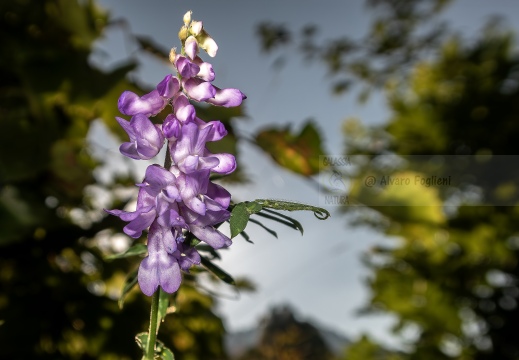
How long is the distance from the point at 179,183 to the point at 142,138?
0.03 metres

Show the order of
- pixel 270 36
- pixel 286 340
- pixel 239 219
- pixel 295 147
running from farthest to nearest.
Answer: pixel 286 340 → pixel 270 36 → pixel 295 147 → pixel 239 219

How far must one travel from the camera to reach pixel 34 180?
2.89 ft

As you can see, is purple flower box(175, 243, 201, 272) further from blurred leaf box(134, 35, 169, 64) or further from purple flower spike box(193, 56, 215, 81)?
blurred leaf box(134, 35, 169, 64)

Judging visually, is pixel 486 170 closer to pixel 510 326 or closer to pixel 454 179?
pixel 454 179

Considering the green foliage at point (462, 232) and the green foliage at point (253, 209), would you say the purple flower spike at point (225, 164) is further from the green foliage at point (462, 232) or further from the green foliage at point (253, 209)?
the green foliage at point (462, 232)

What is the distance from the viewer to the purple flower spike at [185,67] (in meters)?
0.28

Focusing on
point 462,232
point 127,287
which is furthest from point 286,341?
point 127,287

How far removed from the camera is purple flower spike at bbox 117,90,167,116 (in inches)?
10.9

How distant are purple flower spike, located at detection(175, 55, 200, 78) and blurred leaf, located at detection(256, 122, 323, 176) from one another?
48 centimetres

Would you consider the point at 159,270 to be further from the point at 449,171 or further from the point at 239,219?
the point at 449,171

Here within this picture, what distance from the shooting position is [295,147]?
788 millimetres

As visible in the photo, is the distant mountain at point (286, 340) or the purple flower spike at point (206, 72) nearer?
the purple flower spike at point (206, 72)

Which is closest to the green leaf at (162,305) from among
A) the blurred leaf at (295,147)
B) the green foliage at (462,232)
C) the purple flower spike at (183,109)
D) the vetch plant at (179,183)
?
the vetch plant at (179,183)

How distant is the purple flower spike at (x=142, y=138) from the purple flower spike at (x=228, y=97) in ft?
0.13
